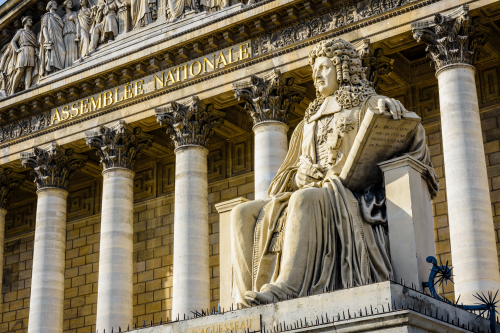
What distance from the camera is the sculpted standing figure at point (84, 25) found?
21.6 meters

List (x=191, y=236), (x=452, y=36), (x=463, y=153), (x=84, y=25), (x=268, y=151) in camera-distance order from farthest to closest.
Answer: (x=84, y=25)
(x=191, y=236)
(x=268, y=151)
(x=452, y=36)
(x=463, y=153)

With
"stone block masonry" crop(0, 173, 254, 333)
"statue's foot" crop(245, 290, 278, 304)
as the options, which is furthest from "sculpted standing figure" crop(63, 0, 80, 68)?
"statue's foot" crop(245, 290, 278, 304)

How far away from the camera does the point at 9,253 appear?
2506 cm

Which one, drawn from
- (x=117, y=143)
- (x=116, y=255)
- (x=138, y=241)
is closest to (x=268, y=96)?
(x=117, y=143)

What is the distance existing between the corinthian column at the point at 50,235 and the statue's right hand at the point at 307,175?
1290 centimetres

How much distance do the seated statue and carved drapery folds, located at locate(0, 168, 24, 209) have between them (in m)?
15.0

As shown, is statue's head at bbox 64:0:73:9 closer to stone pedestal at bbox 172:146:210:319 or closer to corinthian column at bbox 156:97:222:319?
corinthian column at bbox 156:97:222:319

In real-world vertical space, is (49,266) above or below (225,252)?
above

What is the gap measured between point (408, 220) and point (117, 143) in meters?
Answer: 13.3

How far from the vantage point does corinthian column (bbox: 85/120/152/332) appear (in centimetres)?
1839

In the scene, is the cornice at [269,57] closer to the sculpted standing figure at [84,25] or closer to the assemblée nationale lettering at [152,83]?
the assemblée nationale lettering at [152,83]

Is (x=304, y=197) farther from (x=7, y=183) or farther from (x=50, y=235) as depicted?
(x=7, y=183)

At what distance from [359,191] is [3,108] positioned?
1575cm

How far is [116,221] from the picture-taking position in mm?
19172
